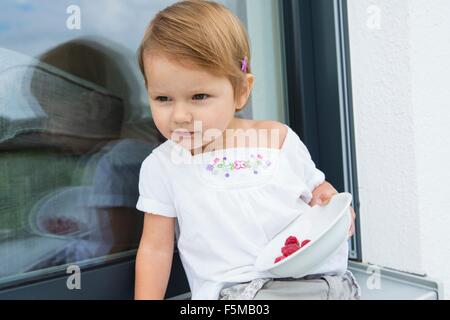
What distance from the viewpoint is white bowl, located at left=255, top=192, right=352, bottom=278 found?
804 mm

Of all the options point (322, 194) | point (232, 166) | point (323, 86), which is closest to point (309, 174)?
point (322, 194)

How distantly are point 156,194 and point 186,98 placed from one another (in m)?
0.21

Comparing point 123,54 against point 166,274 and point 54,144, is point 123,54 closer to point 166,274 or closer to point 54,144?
point 54,144

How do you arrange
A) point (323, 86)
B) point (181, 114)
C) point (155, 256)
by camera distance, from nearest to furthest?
1. point (181, 114)
2. point (155, 256)
3. point (323, 86)

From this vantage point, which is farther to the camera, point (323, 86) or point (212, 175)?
point (323, 86)

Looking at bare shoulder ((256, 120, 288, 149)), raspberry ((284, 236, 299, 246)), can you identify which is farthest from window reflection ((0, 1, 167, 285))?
raspberry ((284, 236, 299, 246))

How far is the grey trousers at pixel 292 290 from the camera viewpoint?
0.86 meters

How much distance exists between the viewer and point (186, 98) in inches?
33.4

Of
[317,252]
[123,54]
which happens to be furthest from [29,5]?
[317,252]

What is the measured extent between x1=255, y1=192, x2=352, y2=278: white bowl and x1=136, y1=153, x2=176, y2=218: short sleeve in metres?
0.20

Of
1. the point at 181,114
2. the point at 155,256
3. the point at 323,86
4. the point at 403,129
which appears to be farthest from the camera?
the point at 323,86

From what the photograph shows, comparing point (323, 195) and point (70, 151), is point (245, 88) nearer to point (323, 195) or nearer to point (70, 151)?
point (323, 195)

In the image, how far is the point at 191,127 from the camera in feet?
2.85
